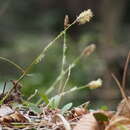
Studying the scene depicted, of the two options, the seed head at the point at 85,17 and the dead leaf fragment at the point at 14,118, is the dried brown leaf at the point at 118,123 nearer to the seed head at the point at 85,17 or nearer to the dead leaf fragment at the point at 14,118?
the dead leaf fragment at the point at 14,118

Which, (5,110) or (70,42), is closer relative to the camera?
(5,110)

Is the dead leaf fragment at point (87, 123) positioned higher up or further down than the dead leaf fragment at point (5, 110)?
further down

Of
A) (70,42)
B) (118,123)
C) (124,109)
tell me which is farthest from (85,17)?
(70,42)

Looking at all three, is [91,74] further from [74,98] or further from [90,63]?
[74,98]

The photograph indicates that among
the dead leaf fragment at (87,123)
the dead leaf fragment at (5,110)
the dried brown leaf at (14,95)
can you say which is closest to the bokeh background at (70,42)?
the dried brown leaf at (14,95)

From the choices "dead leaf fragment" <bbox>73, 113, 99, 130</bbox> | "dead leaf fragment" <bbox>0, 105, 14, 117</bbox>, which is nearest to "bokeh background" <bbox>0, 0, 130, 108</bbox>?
"dead leaf fragment" <bbox>0, 105, 14, 117</bbox>

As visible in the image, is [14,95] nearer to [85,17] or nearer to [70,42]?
[85,17]

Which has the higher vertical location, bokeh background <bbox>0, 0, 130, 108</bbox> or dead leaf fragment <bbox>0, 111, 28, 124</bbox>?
bokeh background <bbox>0, 0, 130, 108</bbox>

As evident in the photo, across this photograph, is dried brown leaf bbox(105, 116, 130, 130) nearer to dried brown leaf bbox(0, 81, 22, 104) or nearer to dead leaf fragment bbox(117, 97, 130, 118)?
dead leaf fragment bbox(117, 97, 130, 118)
